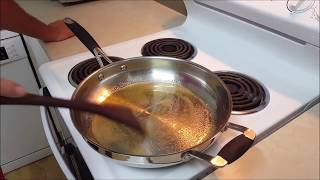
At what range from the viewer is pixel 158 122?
0.54 meters

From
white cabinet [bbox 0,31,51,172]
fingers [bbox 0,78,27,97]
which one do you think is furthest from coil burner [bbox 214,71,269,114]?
white cabinet [bbox 0,31,51,172]

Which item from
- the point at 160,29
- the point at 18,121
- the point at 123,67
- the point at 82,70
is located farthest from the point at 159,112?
the point at 18,121

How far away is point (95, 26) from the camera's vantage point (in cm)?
101

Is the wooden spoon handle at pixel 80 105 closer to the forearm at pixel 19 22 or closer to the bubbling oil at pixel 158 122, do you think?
the bubbling oil at pixel 158 122

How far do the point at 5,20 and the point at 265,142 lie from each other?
2.42 ft

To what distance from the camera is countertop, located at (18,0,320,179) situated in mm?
458

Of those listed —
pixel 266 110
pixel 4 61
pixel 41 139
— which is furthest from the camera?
pixel 41 139

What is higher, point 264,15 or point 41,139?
point 264,15

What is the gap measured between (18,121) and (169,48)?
0.91m

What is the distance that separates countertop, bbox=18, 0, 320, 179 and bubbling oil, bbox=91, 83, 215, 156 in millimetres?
85

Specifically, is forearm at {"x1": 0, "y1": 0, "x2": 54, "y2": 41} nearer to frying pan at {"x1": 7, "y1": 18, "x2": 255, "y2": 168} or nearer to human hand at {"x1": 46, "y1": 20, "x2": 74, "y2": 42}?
human hand at {"x1": 46, "y1": 20, "x2": 74, "y2": 42}

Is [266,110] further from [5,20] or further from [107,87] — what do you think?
[5,20]

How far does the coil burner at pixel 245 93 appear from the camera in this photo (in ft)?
1.93

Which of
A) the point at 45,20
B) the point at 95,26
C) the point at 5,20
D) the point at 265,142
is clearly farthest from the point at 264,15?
the point at 45,20
